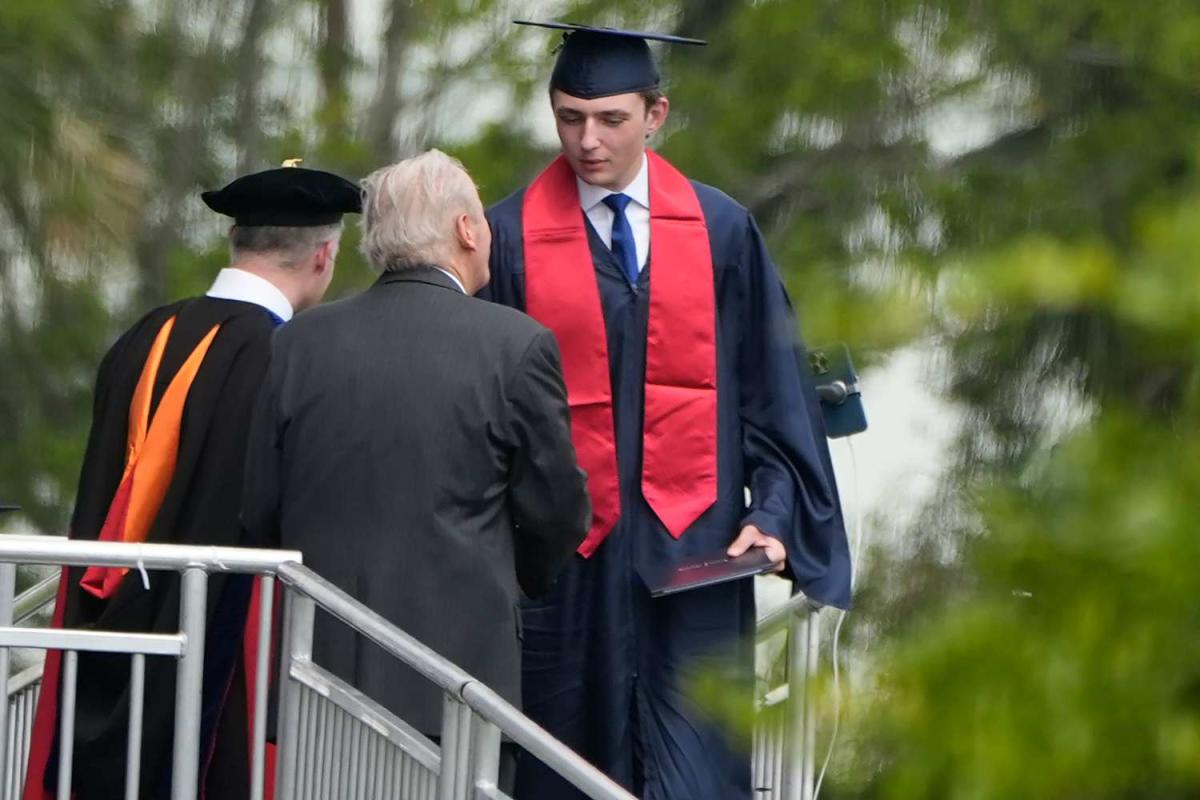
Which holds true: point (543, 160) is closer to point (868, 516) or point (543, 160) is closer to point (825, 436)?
point (868, 516)

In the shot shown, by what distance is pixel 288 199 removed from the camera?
4.27 meters

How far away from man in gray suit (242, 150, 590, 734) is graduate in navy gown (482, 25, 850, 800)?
650 millimetres

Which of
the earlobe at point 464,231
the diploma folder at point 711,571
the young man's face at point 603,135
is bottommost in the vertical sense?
the diploma folder at point 711,571

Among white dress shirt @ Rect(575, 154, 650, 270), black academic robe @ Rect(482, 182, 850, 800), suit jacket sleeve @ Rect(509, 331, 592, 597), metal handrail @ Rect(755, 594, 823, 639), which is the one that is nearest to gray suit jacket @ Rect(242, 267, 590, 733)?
suit jacket sleeve @ Rect(509, 331, 592, 597)

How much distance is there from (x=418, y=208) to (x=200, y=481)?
29.0 inches

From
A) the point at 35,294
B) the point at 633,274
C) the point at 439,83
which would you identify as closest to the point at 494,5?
the point at 439,83

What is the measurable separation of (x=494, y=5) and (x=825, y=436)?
5.28m

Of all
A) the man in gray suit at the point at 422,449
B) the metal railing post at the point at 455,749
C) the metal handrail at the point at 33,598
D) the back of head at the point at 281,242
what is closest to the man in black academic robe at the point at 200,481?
the back of head at the point at 281,242

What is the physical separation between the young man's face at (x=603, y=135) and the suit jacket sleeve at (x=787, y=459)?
1.12 feet

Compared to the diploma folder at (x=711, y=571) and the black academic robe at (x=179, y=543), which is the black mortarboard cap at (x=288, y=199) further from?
the diploma folder at (x=711, y=571)

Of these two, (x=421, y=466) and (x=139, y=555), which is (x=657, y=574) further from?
(x=139, y=555)

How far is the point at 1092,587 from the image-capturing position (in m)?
1.21

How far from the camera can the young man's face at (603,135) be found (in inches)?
176

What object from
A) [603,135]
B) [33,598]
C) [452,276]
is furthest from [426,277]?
[33,598]
